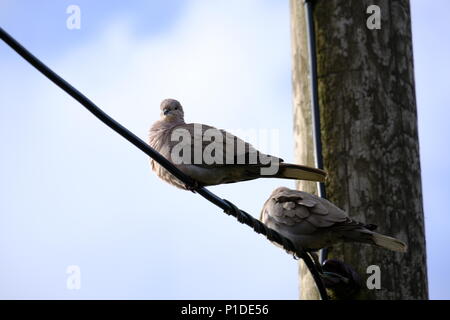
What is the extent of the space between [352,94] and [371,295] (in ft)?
3.47

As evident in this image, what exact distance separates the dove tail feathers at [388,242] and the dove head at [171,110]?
67.1 inches

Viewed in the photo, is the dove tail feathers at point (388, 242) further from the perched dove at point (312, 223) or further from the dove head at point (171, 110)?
the dove head at point (171, 110)

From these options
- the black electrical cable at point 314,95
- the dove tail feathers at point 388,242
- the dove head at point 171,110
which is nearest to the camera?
the dove tail feathers at point 388,242

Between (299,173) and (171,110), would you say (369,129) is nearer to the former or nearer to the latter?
Result: (299,173)

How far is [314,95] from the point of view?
18.2ft

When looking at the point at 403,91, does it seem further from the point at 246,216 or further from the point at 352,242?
the point at 246,216

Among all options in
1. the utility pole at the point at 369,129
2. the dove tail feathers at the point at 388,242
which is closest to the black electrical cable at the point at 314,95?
the utility pole at the point at 369,129

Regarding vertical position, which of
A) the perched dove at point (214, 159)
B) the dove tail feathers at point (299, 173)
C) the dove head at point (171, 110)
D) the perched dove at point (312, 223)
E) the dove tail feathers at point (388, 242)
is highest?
the dove head at point (171, 110)

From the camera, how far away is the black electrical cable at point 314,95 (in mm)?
5395

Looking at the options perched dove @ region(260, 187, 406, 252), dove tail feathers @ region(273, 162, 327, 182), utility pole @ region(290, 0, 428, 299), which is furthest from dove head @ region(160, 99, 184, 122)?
dove tail feathers @ region(273, 162, 327, 182)

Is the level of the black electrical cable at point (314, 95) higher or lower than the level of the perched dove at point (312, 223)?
higher

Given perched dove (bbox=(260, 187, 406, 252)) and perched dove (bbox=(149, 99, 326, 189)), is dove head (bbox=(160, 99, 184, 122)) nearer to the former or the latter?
perched dove (bbox=(149, 99, 326, 189))

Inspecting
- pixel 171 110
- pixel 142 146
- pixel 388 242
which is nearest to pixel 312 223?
pixel 388 242
